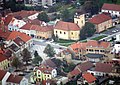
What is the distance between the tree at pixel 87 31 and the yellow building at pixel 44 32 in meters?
1.77

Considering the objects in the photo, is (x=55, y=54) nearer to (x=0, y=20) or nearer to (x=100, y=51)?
(x=100, y=51)

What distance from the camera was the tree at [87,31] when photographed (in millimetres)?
25984

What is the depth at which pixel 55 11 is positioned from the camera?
31.2m

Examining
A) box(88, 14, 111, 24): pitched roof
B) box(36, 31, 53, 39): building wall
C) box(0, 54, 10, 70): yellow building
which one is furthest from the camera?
box(88, 14, 111, 24): pitched roof

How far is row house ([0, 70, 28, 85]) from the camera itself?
20089mm

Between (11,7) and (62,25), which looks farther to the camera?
(11,7)

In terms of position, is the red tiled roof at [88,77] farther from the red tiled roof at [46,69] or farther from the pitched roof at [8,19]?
the pitched roof at [8,19]

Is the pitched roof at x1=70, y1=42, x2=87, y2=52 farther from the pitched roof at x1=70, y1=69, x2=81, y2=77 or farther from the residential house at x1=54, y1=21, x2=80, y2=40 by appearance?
the residential house at x1=54, y1=21, x2=80, y2=40

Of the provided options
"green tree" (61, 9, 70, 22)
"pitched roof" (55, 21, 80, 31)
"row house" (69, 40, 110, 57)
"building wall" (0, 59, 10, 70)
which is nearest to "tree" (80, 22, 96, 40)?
"pitched roof" (55, 21, 80, 31)

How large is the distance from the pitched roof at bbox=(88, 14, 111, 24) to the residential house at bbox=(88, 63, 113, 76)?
6.39 metres

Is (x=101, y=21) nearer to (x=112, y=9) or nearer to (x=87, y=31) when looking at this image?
(x=87, y=31)

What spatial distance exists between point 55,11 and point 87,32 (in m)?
5.60

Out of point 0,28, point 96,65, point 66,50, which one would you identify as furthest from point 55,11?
point 96,65

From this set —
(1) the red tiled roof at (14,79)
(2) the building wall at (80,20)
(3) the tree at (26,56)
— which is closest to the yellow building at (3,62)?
(3) the tree at (26,56)
